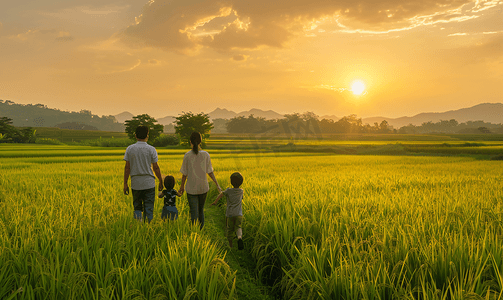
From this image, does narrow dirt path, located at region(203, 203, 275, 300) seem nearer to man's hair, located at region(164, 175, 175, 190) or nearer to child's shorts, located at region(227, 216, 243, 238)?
child's shorts, located at region(227, 216, 243, 238)

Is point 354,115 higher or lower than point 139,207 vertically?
higher

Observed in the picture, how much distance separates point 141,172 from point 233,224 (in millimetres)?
1904

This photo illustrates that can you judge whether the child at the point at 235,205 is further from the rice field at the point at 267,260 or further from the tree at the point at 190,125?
the tree at the point at 190,125

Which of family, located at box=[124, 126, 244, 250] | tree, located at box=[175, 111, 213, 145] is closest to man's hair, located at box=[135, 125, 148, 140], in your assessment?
family, located at box=[124, 126, 244, 250]

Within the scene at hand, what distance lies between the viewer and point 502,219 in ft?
14.9

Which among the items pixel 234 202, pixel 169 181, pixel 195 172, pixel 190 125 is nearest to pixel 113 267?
pixel 169 181

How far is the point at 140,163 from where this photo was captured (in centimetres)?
436

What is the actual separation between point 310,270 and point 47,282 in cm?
270

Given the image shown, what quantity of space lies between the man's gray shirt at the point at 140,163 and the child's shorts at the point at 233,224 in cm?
157

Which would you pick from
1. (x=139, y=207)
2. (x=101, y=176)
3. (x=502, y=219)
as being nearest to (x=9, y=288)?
(x=139, y=207)

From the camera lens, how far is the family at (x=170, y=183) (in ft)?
14.4

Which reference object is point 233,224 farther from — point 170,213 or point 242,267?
point 170,213

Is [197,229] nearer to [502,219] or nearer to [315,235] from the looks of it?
[315,235]

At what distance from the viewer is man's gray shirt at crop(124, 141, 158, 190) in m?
4.35
